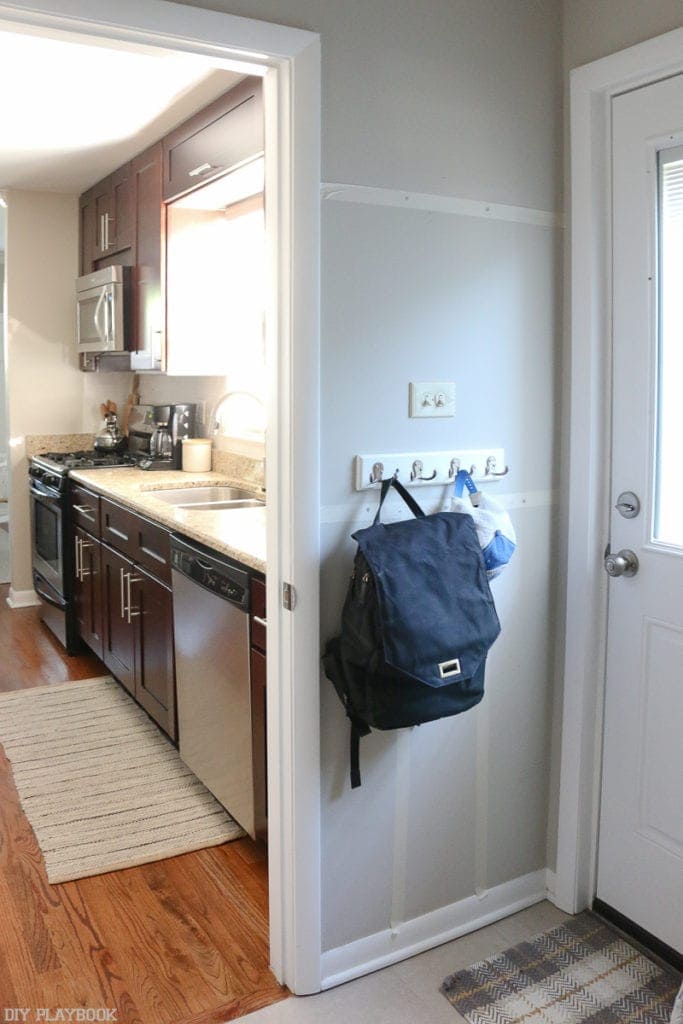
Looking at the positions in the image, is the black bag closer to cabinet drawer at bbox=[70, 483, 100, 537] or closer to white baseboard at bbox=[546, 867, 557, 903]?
white baseboard at bbox=[546, 867, 557, 903]

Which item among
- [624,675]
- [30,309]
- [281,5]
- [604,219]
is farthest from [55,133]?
[624,675]

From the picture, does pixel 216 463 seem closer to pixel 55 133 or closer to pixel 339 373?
pixel 55 133

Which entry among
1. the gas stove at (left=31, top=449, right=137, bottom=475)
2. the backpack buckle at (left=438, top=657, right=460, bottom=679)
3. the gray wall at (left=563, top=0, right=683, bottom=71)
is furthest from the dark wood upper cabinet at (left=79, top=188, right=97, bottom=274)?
the backpack buckle at (left=438, top=657, right=460, bottom=679)

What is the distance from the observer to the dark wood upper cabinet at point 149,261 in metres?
3.79

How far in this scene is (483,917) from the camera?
226 cm

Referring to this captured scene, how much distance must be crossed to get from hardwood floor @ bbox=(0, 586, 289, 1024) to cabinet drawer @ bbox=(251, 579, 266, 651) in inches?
27.2

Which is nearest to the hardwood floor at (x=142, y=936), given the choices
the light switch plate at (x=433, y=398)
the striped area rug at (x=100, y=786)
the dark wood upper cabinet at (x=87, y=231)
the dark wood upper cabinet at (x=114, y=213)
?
the striped area rug at (x=100, y=786)

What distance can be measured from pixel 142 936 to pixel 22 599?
3345 millimetres

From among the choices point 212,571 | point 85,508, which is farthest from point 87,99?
point 212,571

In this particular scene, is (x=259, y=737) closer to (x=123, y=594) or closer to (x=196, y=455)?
(x=123, y=594)

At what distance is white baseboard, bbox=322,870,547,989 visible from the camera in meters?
2.05

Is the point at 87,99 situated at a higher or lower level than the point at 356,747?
higher

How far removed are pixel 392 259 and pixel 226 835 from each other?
1.75m

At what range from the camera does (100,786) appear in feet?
9.84
